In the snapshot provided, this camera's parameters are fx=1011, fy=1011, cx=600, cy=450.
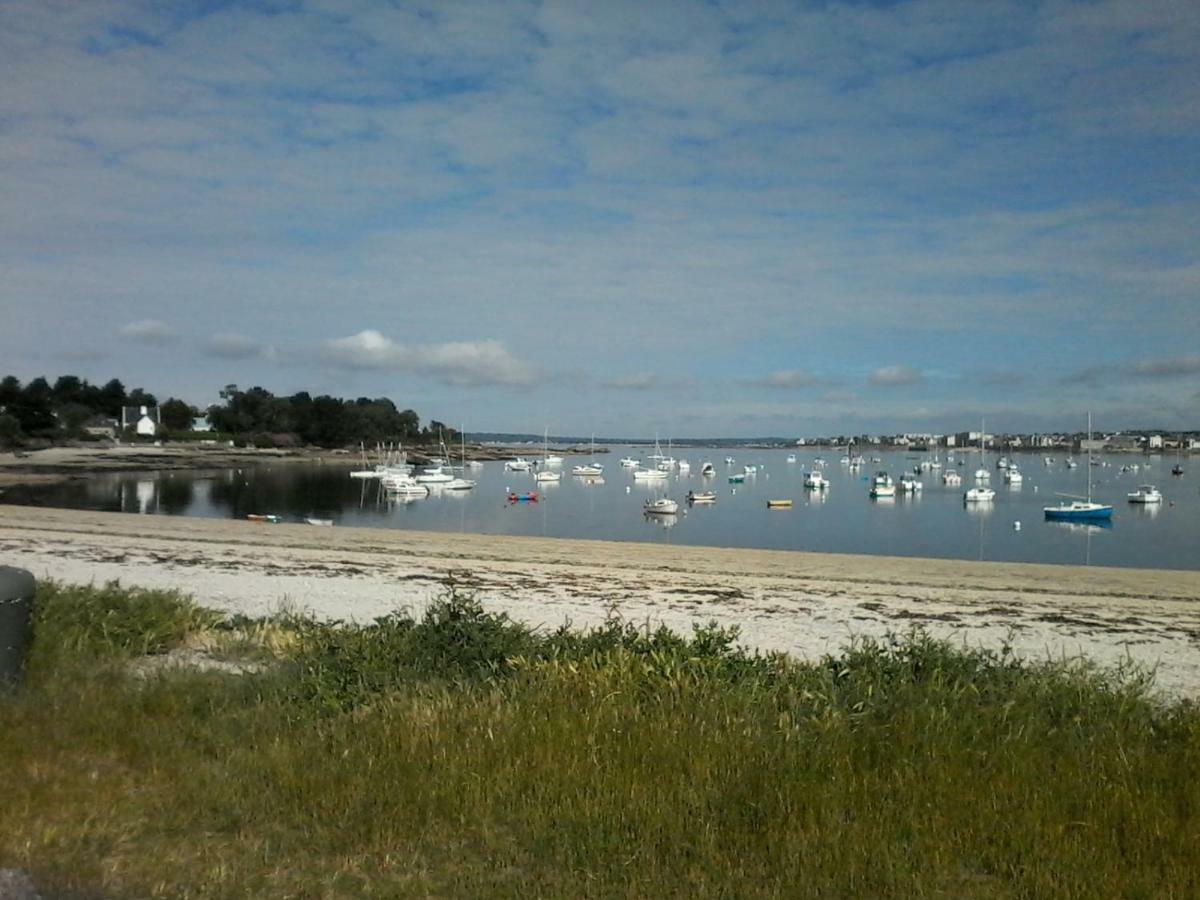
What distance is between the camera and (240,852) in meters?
4.65

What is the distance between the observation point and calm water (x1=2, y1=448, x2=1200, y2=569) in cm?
5597

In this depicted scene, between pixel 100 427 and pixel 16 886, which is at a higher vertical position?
pixel 100 427

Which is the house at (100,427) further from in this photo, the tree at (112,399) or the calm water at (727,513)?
the calm water at (727,513)

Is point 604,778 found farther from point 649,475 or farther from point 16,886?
point 649,475

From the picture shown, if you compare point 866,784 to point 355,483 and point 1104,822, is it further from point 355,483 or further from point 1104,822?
point 355,483

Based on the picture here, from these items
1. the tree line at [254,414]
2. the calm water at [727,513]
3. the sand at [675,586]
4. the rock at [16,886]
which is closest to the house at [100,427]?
the tree line at [254,414]

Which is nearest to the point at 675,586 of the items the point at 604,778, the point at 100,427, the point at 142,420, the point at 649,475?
the point at 604,778

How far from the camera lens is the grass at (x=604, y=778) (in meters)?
4.45

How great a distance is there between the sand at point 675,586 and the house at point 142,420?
12446 centimetres

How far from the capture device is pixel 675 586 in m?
19.0

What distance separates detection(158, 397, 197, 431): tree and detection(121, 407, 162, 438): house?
5.29 m

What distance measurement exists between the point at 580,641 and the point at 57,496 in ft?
225

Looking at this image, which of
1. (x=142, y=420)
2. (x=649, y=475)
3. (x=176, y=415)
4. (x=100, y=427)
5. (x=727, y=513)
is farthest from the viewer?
(x=176, y=415)

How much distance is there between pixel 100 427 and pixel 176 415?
27.8 metres
